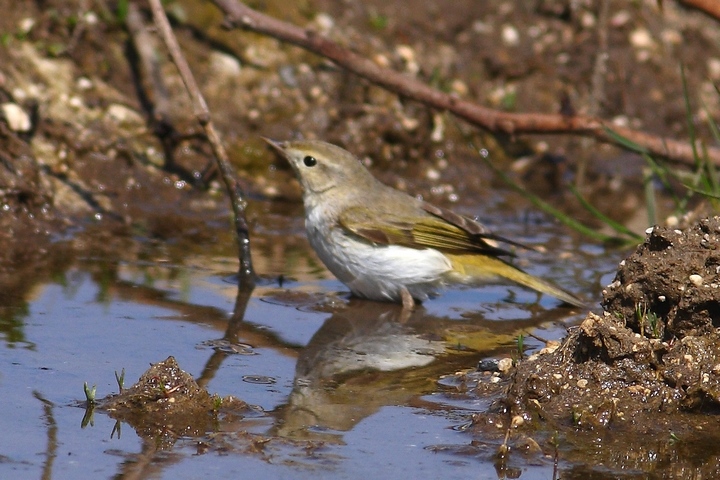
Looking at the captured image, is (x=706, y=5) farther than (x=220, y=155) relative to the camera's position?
No

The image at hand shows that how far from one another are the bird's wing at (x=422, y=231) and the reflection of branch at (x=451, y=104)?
173cm

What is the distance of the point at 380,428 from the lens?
4230 mm

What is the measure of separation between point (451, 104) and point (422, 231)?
196 cm

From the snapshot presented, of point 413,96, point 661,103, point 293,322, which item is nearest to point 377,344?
point 293,322

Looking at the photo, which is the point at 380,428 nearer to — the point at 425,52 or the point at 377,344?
the point at 377,344

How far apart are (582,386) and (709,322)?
0.65m

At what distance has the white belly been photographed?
22.2 feet

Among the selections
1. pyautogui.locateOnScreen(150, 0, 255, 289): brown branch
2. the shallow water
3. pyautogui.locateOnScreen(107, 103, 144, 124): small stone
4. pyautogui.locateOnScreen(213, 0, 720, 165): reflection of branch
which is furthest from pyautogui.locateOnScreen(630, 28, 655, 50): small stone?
pyautogui.locateOnScreen(150, 0, 255, 289): brown branch

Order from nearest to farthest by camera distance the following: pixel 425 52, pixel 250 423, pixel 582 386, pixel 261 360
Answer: pixel 250 423, pixel 582 386, pixel 261 360, pixel 425 52

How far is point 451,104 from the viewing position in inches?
341

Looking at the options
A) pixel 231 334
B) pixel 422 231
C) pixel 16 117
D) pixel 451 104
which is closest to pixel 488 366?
pixel 231 334

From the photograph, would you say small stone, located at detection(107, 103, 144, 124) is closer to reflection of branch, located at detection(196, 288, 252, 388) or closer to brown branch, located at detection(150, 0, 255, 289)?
brown branch, located at detection(150, 0, 255, 289)

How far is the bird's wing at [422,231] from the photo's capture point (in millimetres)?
6883

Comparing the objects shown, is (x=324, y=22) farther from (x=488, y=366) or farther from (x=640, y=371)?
(x=640, y=371)
